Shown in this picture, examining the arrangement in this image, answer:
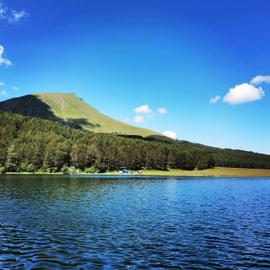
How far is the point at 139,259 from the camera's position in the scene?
30047 mm

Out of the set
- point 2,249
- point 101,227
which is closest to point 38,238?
Result: point 2,249

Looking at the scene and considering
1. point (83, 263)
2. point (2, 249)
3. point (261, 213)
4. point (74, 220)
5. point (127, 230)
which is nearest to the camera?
point (83, 263)

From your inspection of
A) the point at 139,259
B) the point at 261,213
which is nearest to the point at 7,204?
the point at 139,259

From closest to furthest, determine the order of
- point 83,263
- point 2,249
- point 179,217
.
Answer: point 83,263
point 2,249
point 179,217

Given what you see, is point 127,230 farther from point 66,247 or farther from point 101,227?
point 66,247

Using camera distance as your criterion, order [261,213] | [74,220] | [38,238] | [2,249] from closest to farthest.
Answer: [2,249]
[38,238]
[74,220]
[261,213]

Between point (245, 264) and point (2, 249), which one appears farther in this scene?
point (2, 249)

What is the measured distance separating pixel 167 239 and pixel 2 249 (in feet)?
58.3

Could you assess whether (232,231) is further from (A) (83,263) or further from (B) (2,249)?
(B) (2,249)

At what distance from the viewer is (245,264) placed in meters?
29.5

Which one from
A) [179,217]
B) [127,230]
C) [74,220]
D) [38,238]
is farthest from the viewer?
[179,217]

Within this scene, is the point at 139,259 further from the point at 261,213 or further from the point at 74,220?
the point at 261,213

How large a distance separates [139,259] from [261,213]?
39802 mm

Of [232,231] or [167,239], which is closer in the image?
[167,239]
